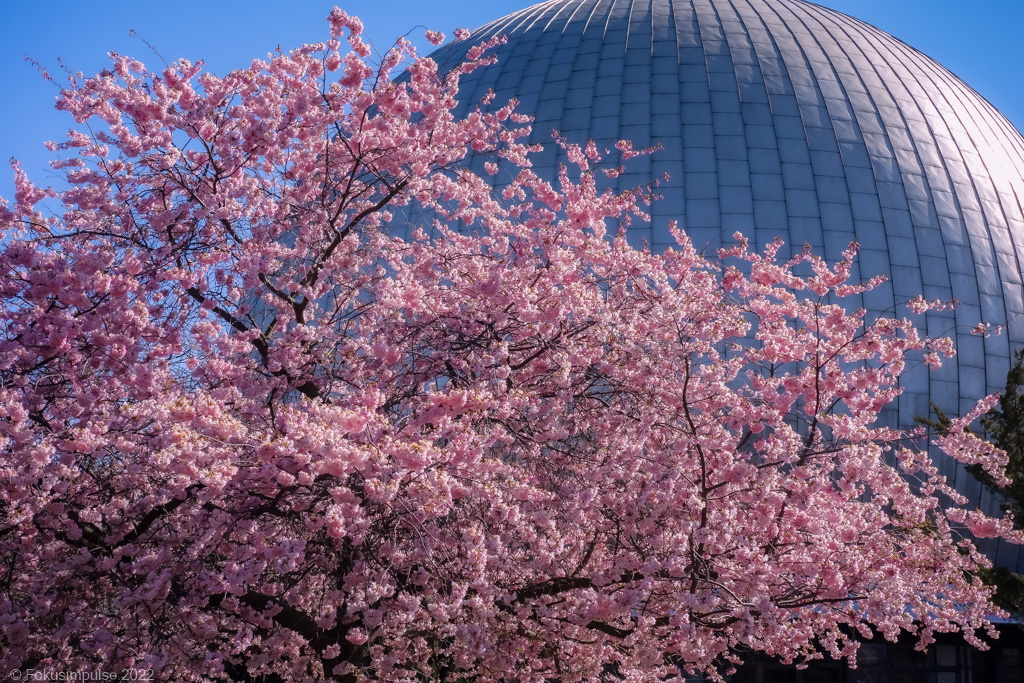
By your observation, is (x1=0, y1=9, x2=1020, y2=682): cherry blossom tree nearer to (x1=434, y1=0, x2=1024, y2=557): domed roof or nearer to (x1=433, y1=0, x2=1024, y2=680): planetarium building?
(x1=433, y1=0, x2=1024, y2=680): planetarium building

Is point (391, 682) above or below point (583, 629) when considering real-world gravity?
below

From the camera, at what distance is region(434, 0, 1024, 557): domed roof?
61.1 feet

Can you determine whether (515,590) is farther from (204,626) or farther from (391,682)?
(204,626)

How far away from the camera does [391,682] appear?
28.5 feet

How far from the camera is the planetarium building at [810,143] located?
61.0 ft

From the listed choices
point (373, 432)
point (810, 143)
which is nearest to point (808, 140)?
point (810, 143)

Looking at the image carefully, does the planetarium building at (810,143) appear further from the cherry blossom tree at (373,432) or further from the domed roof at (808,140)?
the cherry blossom tree at (373,432)

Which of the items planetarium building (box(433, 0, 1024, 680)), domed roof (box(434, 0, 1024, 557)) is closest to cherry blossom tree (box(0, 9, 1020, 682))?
planetarium building (box(433, 0, 1024, 680))

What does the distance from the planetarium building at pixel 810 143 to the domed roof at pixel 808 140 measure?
43mm

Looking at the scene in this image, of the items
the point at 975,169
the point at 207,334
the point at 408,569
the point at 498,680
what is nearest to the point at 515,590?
the point at 408,569

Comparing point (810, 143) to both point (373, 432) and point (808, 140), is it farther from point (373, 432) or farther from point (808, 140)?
point (373, 432)

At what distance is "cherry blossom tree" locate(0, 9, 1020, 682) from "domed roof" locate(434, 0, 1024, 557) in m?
9.28

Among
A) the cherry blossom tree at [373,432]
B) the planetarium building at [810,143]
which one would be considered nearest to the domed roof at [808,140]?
the planetarium building at [810,143]

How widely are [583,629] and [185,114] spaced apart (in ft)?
21.9
